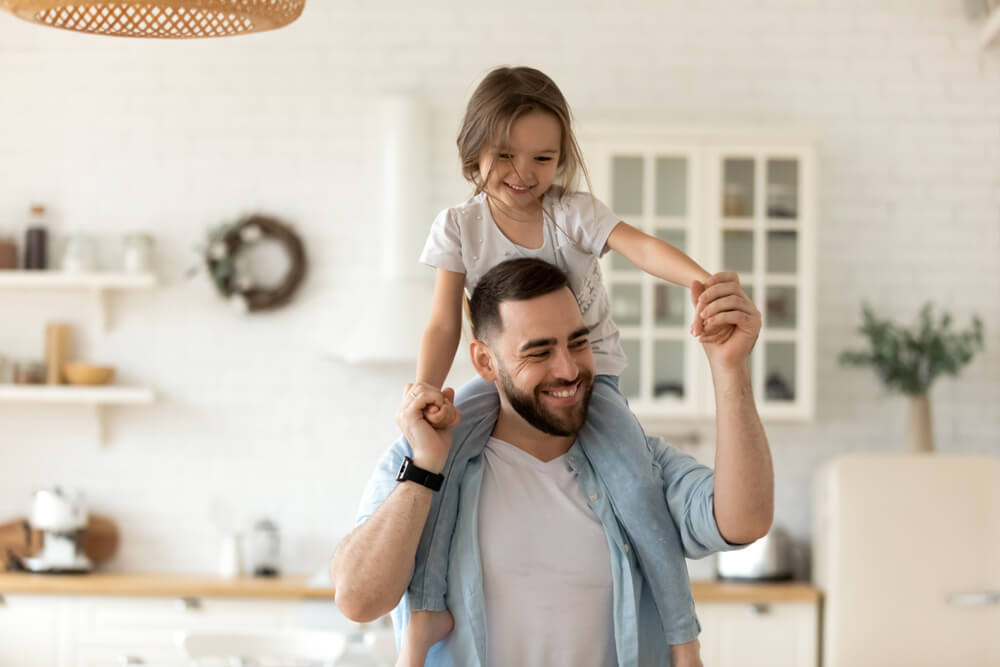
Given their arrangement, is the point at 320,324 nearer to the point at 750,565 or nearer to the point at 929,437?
the point at 750,565

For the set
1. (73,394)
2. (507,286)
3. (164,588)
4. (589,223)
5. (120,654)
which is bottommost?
(120,654)


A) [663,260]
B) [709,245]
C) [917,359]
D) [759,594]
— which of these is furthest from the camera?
[917,359]

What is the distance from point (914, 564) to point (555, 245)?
2.95m

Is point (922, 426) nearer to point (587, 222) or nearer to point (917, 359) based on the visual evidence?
point (917, 359)

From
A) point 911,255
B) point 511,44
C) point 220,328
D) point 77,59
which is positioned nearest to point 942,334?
point 911,255

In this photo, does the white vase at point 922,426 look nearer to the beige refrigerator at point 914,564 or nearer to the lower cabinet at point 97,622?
the beige refrigerator at point 914,564

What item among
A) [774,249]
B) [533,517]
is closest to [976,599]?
[774,249]

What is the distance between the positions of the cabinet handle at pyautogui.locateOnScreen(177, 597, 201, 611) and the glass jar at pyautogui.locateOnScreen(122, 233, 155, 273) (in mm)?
1421

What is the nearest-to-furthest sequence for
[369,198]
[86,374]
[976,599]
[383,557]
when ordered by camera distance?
[383,557] → [976,599] → [86,374] → [369,198]

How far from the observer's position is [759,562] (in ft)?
15.9

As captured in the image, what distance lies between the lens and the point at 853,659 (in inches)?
178

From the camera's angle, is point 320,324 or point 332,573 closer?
point 332,573

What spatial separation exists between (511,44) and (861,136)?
1594mm

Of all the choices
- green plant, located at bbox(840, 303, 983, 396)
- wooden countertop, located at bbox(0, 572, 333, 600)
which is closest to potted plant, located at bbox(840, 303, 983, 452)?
green plant, located at bbox(840, 303, 983, 396)
